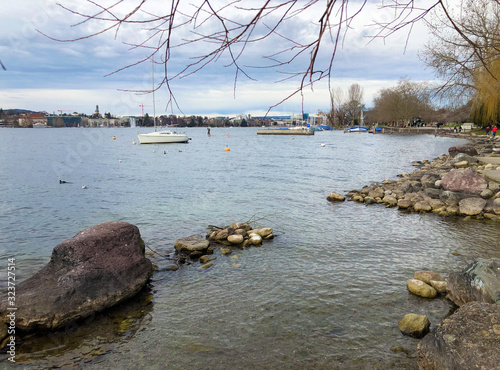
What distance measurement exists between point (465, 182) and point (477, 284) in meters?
10.8

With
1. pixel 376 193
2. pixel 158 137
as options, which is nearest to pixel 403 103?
pixel 158 137

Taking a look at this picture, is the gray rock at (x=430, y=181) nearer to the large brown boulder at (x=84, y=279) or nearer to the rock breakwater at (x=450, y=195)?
the rock breakwater at (x=450, y=195)

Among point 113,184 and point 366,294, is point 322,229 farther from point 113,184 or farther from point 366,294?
point 113,184

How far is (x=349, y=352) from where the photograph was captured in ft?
17.5

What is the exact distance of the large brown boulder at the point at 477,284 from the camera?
586cm

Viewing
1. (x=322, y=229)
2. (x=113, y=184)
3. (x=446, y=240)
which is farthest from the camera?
(x=113, y=184)

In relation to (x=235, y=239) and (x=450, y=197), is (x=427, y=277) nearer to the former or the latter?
(x=235, y=239)

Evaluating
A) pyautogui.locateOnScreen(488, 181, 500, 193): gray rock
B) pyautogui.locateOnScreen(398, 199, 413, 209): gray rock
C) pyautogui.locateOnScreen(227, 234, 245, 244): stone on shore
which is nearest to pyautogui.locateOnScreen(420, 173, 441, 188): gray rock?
pyautogui.locateOnScreen(488, 181, 500, 193): gray rock

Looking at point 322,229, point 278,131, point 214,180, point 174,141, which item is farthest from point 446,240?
point 278,131

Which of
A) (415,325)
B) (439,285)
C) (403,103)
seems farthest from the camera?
(403,103)

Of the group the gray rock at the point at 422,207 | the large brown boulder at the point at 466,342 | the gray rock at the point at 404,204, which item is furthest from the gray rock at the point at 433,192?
the large brown boulder at the point at 466,342

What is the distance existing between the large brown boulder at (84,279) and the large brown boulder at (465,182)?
13987mm

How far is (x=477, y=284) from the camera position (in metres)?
6.09

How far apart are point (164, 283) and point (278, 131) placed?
11466 cm
